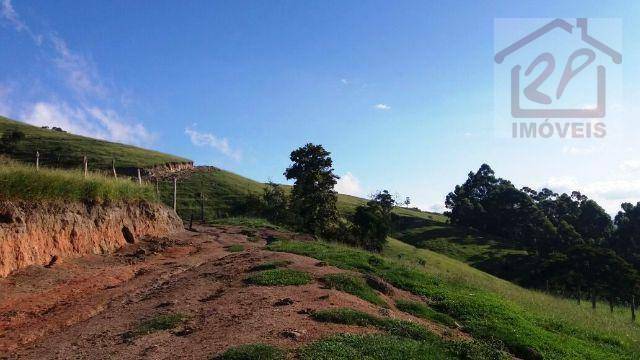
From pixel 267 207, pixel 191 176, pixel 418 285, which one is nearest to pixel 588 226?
pixel 267 207

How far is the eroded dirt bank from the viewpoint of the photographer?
17.0 meters

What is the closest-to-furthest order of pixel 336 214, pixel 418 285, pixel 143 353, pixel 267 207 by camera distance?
pixel 143 353
pixel 418 285
pixel 336 214
pixel 267 207

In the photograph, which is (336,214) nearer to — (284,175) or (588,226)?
(284,175)

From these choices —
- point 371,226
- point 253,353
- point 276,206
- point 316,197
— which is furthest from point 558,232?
point 253,353

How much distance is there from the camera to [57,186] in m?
20.7

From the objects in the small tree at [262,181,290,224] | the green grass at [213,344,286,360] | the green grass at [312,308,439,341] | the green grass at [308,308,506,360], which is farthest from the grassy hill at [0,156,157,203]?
the small tree at [262,181,290,224]

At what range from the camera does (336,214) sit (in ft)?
163

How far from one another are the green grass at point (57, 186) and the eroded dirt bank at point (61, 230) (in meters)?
0.38

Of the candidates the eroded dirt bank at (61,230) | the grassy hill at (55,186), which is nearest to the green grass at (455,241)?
the eroded dirt bank at (61,230)

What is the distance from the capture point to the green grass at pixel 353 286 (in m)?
15.4

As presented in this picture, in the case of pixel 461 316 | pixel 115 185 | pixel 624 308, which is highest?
pixel 115 185

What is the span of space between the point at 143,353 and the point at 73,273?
964cm

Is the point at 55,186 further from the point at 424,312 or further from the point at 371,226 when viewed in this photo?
the point at 371,226

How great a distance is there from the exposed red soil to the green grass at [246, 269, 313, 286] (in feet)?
1.22
